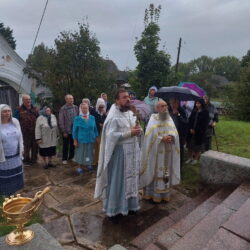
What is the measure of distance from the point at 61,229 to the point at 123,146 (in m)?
1.51

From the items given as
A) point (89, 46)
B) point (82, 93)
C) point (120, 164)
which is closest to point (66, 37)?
point (89, 46)

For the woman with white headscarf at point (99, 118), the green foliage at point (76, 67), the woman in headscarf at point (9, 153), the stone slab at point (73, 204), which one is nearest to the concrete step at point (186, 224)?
the stone slab at point (73, 204)

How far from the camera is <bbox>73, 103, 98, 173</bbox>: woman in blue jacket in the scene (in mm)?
5793

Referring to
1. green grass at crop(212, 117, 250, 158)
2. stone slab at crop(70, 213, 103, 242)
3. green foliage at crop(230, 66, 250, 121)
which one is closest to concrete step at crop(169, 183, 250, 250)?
stone slab at crop(70, 213, 103, 242)

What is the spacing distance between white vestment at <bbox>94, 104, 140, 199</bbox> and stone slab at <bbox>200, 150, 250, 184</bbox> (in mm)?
1683

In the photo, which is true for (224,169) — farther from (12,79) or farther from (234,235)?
(12,79)

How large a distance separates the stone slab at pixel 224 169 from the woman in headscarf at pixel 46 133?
364 centimetres

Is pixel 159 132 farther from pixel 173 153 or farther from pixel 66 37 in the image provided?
pixel 66 37

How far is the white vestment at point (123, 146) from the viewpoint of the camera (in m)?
3.65

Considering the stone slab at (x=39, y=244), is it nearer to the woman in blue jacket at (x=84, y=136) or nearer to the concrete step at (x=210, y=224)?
the concrete step at (x=210, y=224)

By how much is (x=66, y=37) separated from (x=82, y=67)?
4.17 feet

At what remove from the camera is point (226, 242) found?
2.56 metres

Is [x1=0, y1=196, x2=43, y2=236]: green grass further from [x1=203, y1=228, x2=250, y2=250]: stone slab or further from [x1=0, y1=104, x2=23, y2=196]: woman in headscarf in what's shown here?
[x1=203, y1=228, x2=250, y2=250]: stone slab

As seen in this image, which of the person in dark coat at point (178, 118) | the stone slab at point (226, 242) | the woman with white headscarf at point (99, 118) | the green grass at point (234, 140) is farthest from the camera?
the green grass at point (234, 140)
